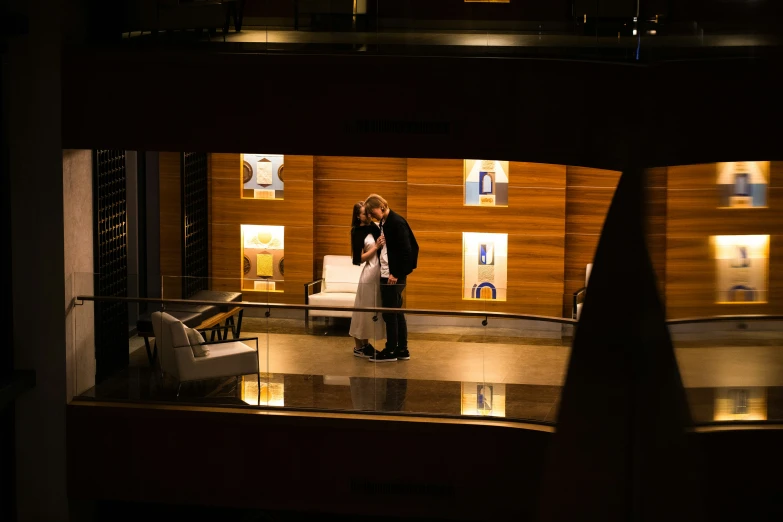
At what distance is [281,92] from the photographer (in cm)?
1110

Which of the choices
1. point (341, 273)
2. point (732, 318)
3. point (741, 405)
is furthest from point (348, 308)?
point (341, 273)

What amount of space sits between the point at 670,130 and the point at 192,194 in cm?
728

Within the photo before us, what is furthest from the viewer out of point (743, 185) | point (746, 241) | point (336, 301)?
point (743, 185)

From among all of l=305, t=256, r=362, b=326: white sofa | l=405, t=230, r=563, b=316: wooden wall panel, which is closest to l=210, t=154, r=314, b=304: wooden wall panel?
l=305, t=256, r=362, b=326: white sofa

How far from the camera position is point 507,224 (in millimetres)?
15031

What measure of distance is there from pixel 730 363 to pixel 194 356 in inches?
201

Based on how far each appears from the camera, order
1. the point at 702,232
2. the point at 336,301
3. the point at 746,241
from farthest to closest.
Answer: the point at 702,232
the point at 746,241
the point at 336,301

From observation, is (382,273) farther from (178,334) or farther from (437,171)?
(437,171)

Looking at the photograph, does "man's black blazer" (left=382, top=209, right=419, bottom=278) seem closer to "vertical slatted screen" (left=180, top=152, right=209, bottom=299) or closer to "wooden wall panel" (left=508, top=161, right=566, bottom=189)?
"wooden wall panel" (left=508, top=161, right=566, bottom=189)

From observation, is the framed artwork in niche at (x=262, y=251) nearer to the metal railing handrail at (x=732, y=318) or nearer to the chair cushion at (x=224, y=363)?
the chair cushion at (x=224, y=363)

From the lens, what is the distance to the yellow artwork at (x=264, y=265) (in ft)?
51.4

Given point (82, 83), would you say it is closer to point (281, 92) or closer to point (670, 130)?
point (281, 92)

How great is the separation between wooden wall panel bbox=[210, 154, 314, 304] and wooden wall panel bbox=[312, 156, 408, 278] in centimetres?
24

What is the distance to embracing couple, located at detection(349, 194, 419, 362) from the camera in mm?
11023
